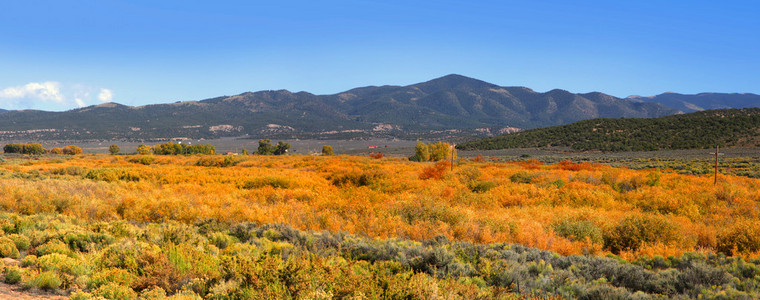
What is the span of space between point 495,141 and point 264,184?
83142mm

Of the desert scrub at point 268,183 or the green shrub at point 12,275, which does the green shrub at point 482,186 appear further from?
the green shrub at point 12,275

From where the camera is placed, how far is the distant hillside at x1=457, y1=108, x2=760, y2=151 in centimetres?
6506

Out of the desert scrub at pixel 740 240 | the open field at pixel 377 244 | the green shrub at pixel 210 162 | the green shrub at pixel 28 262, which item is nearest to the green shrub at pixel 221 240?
the open field at pixel 377 244

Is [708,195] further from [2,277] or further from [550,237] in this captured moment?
[2,277]

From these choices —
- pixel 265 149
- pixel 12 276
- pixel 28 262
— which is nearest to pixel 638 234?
pixel 12 276

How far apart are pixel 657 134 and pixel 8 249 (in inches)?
3497

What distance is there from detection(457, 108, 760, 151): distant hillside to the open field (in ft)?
209

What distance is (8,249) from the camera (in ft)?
21.0

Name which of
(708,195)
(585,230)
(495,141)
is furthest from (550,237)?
(495,141)

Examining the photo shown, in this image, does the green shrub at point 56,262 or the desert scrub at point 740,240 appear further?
the desert scrub at point 740,240

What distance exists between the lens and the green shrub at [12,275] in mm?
5355

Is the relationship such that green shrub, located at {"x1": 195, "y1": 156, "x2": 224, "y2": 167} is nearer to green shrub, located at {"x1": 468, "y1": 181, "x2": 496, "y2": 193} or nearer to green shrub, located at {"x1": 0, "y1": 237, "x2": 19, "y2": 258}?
green shrub, located at {"x1": 468, "y1": 181, "x2": 496, "y2": 193}

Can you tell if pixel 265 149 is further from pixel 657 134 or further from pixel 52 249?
pixel 657 134

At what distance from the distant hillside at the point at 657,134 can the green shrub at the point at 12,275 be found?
255ft
